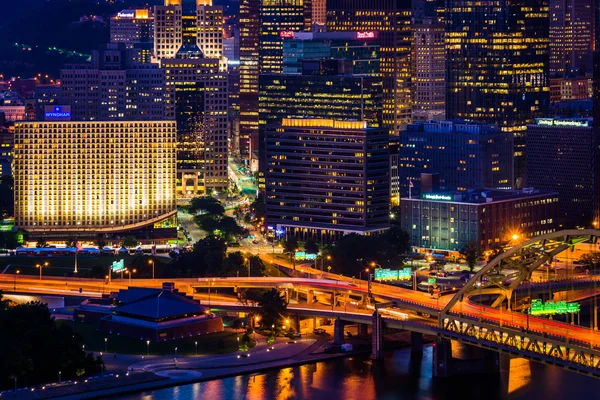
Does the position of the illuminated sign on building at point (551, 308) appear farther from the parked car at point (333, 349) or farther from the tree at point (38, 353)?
the tree at point (38, 353)

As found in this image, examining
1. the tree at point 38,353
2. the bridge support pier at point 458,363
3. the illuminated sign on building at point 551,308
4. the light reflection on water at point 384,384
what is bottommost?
the light reflection on water at point 384,384

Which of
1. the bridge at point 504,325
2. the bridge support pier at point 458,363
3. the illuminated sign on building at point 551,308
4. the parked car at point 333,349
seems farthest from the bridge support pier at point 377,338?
the illuminated sign on building at point 551,308

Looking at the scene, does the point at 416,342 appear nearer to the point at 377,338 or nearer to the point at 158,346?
the point at 377,338

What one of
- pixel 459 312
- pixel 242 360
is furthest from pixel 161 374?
pixel 459 312

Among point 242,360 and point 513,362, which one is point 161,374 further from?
point 513,362

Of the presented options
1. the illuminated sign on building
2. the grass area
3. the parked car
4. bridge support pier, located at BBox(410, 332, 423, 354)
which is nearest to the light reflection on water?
the parked car
